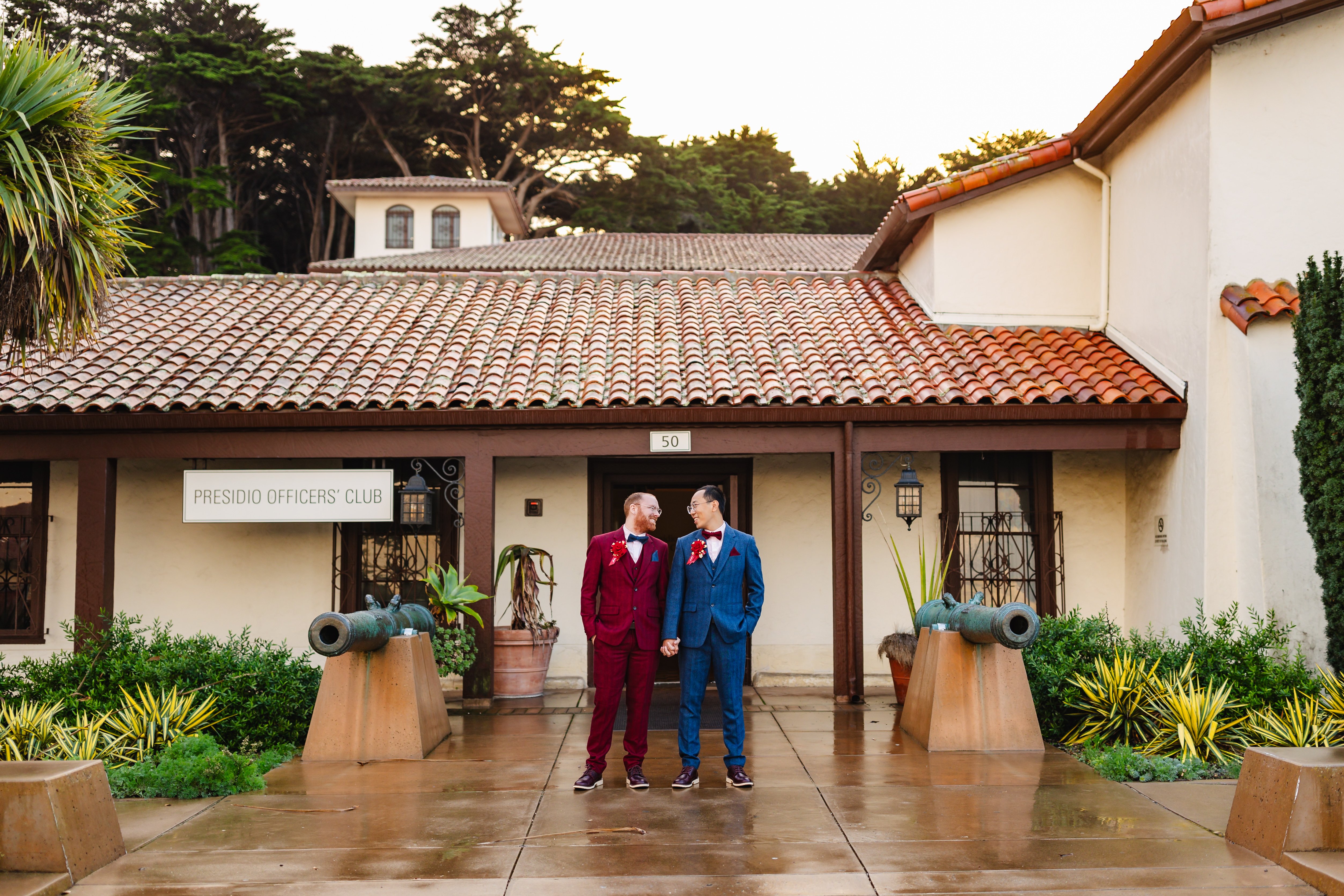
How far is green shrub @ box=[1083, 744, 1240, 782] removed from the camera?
21.6 ft

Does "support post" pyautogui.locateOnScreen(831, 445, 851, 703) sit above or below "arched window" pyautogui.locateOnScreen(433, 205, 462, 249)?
below

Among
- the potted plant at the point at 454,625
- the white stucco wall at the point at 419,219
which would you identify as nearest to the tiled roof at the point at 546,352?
the potted plant at the point at 454,625

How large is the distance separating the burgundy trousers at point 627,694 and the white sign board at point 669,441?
3.35 m

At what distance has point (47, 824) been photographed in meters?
4.73

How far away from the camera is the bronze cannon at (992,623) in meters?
6.89

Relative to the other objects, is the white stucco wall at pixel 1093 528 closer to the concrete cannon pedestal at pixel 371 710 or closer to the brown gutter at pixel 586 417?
the brown gutter at pixel 586 417

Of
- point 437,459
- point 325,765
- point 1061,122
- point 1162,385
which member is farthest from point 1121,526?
point 1061,122

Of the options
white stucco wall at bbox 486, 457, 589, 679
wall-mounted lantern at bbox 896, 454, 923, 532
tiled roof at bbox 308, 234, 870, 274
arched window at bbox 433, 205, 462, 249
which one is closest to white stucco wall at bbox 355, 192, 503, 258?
arched window at bbox 433, 205, 462, 249

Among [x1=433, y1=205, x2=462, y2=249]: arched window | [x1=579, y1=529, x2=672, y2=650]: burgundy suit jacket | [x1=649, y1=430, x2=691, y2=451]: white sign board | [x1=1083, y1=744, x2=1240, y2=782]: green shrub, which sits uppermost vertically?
[x1=433, y1=205, x2=462, y2=249]: arched window

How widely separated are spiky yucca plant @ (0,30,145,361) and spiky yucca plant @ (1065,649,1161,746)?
7.75 metres

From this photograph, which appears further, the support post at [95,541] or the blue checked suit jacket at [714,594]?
the support post at [95,541]

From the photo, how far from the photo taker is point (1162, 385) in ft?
32.0

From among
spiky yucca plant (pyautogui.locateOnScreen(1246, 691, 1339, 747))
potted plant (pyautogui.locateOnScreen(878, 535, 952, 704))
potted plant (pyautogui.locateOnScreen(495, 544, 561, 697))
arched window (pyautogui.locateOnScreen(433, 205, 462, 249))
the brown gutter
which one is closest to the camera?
spiky yucca plant (pyautogui.locateOnScreen(1246, 691, 1339, 747))

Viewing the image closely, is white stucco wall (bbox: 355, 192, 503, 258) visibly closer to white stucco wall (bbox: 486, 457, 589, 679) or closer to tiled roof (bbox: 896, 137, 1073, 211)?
white stucco wall (bbox: 486, 457, 589, 679)
